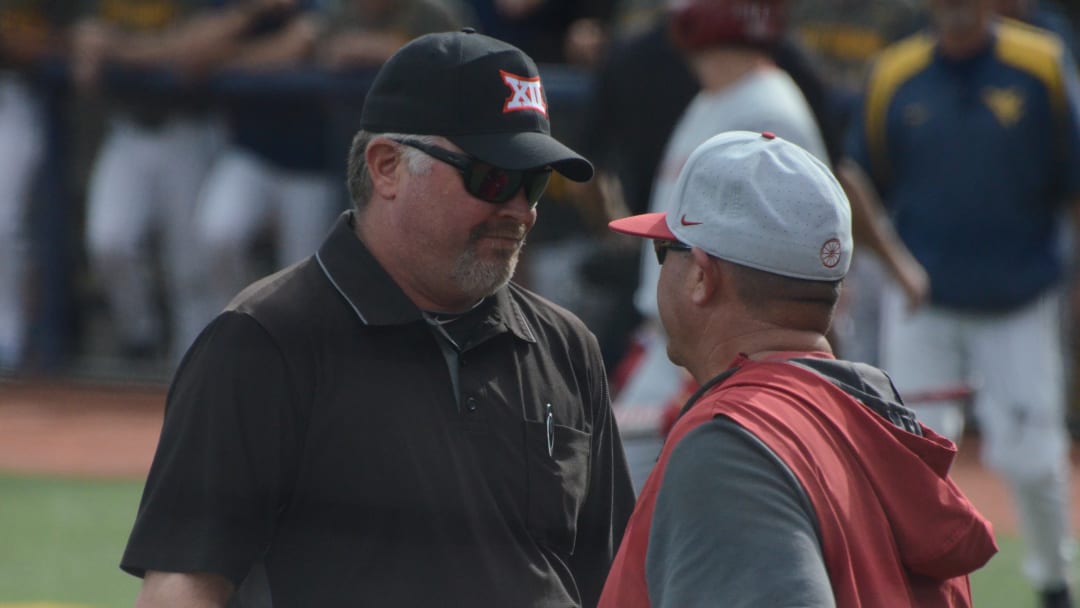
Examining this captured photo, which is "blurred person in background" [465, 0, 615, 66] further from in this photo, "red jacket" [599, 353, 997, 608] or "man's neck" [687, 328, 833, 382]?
"red jacket" [599, 353, 997, 608]

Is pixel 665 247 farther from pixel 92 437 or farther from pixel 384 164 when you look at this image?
pixel 92 437

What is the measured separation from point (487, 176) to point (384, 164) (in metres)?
0.18

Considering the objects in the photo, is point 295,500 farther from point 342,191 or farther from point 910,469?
point 342,191

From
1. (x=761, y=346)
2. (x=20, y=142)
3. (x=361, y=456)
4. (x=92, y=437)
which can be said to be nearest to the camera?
(x=761, y=346)

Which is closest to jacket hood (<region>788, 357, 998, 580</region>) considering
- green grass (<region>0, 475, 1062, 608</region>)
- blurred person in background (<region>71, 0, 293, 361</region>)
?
green grass (<region>0, 475, 1062, 608</region>)

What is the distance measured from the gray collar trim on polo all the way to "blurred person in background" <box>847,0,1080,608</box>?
342cm

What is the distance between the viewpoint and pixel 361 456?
2553 millimetres

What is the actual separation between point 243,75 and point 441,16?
1.34 m

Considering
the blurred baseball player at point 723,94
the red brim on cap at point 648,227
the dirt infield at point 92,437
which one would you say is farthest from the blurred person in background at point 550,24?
the red brim on cap at point 648,227

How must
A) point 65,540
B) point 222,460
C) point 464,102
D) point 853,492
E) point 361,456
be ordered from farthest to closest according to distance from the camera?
A: point 65,540 → point 464,102 → point 361,456 → point 222,460 → point 853,492

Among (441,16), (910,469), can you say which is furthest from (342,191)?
(910,469)

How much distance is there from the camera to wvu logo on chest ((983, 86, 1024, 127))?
238 inches

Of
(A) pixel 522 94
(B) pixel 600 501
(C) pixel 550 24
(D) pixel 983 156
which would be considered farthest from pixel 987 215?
(A) pixel 522 94

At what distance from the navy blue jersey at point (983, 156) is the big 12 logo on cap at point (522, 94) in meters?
3.62
